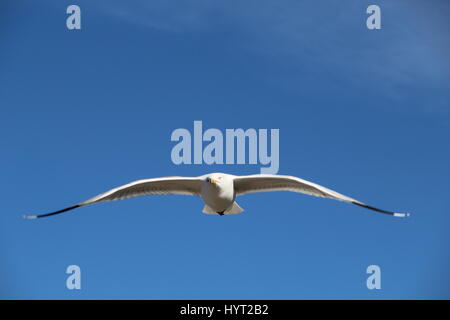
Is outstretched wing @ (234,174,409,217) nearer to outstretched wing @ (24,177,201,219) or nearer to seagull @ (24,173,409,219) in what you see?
seagull @ (24,173,409,219)

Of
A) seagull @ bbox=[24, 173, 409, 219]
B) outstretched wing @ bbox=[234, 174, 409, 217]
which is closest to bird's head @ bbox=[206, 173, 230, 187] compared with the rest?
seagull @ bbox=[24, 173, 409, 219]

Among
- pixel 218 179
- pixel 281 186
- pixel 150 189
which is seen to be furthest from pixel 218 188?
pixel 150 189

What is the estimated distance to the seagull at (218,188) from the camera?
7.27 metres

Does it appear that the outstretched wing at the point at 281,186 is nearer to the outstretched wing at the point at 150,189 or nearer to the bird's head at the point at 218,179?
the bird's head at the point at 218,179

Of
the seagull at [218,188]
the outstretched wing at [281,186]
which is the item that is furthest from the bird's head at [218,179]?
the outstretched wing at [281,186]

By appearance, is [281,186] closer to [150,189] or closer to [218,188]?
[218,188]

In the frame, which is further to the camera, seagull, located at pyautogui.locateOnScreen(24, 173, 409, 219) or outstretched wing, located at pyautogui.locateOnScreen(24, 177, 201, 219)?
outstretched wing, located at pyautogui.locateOnScreen(24, 177, 201, 219)

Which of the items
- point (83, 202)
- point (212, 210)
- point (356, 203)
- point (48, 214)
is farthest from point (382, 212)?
point (48, 214)

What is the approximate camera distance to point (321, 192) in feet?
23.9

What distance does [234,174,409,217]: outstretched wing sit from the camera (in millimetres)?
7230

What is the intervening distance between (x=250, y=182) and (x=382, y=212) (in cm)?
209

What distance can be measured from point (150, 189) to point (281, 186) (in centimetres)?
216

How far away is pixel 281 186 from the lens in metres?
7.61

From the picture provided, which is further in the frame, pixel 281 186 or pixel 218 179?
pixel 281 186
